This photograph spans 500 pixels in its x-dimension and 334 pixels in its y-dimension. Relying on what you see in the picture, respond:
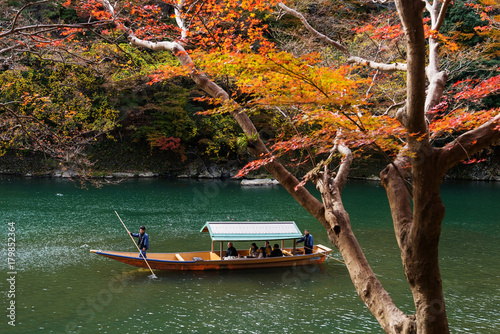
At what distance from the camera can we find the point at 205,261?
1206cm

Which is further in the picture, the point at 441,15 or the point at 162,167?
the point at 162,167

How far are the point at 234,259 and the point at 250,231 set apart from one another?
1.21 m

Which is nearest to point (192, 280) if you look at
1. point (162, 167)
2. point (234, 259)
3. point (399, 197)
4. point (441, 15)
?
point (234, 259)

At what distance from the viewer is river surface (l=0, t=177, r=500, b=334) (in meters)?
8.93

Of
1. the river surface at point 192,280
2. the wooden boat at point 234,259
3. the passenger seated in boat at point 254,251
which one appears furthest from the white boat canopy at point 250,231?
the river surface at point 192,280

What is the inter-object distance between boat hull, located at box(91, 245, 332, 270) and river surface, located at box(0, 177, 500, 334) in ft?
0.71

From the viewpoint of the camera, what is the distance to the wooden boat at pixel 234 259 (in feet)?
38.6

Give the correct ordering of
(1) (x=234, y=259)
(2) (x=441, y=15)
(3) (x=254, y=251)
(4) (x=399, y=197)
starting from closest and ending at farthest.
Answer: (4) (x=399, y=197) → (2) (x=441, y=15) → (1) (x=234, y=259) → (3) (x=254, y=251)

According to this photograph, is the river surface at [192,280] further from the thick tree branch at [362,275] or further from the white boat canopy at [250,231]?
the thick tree branch at [362,275]

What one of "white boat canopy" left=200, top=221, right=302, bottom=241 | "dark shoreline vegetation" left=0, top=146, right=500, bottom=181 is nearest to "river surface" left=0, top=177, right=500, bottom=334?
"white boat canopy" left=200, top=221, right=302, bottom=241

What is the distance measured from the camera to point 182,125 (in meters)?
31.5

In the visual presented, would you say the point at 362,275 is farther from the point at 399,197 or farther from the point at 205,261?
the point at 205,261

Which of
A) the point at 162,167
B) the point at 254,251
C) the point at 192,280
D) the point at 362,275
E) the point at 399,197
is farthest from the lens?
the point at 162,167

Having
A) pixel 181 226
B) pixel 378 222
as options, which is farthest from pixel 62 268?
pixel 378 222
